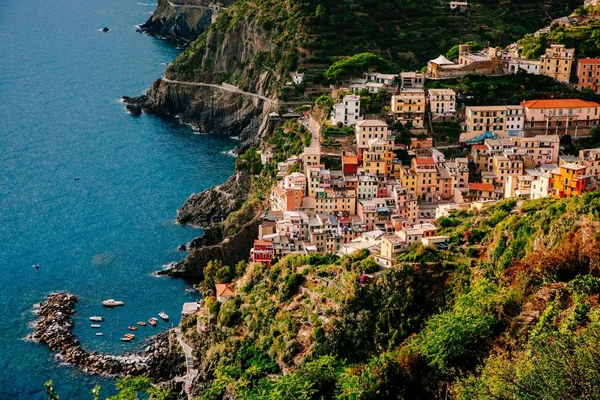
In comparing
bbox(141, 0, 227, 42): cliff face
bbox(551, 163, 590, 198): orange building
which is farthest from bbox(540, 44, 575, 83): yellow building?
bbox(141, 0, 227, 42): cliff face

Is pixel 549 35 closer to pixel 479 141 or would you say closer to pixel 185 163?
pixel 479 141

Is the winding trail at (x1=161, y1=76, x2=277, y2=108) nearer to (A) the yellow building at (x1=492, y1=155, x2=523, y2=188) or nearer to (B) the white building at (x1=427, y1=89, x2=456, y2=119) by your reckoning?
(B) the white building at (x1=427, y1=89, x2=456, y2=119)

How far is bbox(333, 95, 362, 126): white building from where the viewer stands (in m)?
81.1

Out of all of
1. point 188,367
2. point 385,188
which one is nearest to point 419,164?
point 385,188

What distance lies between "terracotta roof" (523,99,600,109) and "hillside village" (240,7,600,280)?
0.08 meters

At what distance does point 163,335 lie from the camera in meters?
70.4

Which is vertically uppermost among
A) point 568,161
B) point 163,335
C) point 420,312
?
point 568,161

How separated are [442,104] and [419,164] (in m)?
8.47

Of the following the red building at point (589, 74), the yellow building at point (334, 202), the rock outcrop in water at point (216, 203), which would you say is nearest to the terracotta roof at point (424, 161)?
the yellow building at point (334, 202)

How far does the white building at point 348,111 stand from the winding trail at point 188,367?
75.2 feet

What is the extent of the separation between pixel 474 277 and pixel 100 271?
116 feet

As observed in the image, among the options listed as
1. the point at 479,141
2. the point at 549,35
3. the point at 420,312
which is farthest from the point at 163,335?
the point at 549,35

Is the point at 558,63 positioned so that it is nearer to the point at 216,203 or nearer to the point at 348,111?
the point at 348,111

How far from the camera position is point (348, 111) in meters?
81.3
